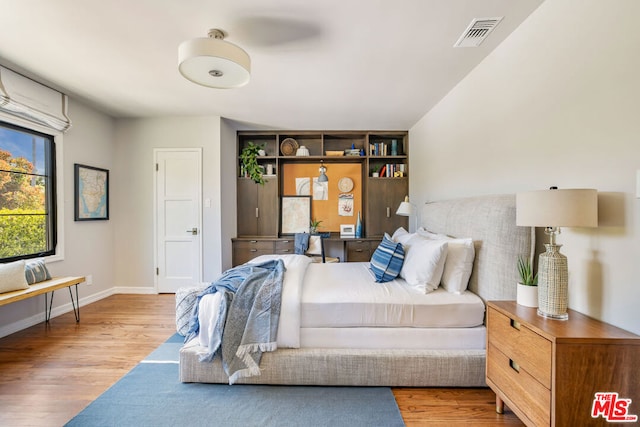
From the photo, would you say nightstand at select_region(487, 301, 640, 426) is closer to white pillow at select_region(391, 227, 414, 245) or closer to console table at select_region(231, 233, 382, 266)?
white pillow at select_region(391, 227, 414, 245)

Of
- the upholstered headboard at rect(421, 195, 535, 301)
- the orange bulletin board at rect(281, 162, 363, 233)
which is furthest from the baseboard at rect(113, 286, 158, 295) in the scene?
the upholstered headboard at rect(421, 195, 535, 301)

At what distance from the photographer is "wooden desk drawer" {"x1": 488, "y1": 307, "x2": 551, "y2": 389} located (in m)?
1.21

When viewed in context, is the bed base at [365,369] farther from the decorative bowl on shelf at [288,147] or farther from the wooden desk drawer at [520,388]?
the decorative bowl on shelf at [288,147]

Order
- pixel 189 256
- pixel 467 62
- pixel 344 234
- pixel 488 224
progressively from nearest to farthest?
pixel 488 224
pixel 467 62
pixel 189 256
pixel 344 234

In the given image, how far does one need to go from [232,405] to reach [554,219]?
80.0 inches

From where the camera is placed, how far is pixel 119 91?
3.10 m

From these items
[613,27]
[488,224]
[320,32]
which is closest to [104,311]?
[320,32]

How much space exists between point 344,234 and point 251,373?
9.93ft

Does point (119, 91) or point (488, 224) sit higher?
point (119, 91)

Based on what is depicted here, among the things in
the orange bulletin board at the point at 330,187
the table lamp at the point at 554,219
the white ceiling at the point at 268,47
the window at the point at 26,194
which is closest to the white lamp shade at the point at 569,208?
the table lamp at the point at 554,219

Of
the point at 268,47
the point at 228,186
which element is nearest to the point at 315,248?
the point at 228,186

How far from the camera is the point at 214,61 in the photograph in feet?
6.45

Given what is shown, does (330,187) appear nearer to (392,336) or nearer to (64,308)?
(392,336)

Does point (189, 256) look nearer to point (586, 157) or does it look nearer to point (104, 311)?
point (104, 311)
